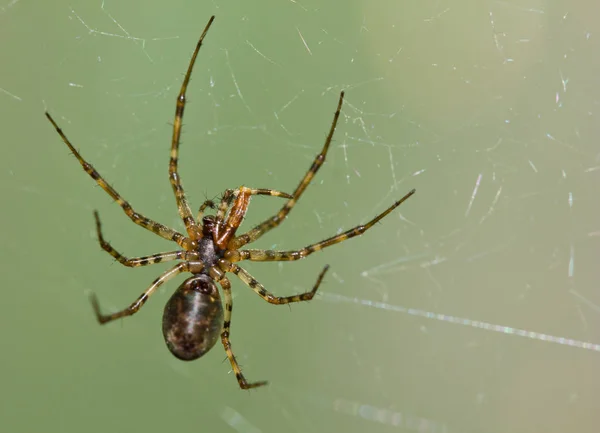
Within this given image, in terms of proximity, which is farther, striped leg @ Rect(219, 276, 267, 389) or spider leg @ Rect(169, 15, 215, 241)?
striped leg @ Rect(219, 276, 267, 389)

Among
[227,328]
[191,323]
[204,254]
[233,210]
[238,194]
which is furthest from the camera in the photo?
[227,328]

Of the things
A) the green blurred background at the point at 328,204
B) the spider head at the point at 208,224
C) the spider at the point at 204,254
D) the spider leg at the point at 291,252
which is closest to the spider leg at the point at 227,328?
the spider at the point at 204,254

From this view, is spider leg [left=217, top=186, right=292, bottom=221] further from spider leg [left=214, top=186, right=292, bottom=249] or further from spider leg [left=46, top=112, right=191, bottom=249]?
spider leg [left=46, top=112, right=191, bottom=249]

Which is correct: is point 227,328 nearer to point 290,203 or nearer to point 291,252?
point 291,252

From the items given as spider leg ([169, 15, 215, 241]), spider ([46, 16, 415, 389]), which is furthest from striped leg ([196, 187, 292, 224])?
spider leg ([169, 15, 215, 241])

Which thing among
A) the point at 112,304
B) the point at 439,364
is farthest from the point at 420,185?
the point at 112,304

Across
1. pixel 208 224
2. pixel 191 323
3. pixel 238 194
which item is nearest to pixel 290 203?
pixel 238 194
